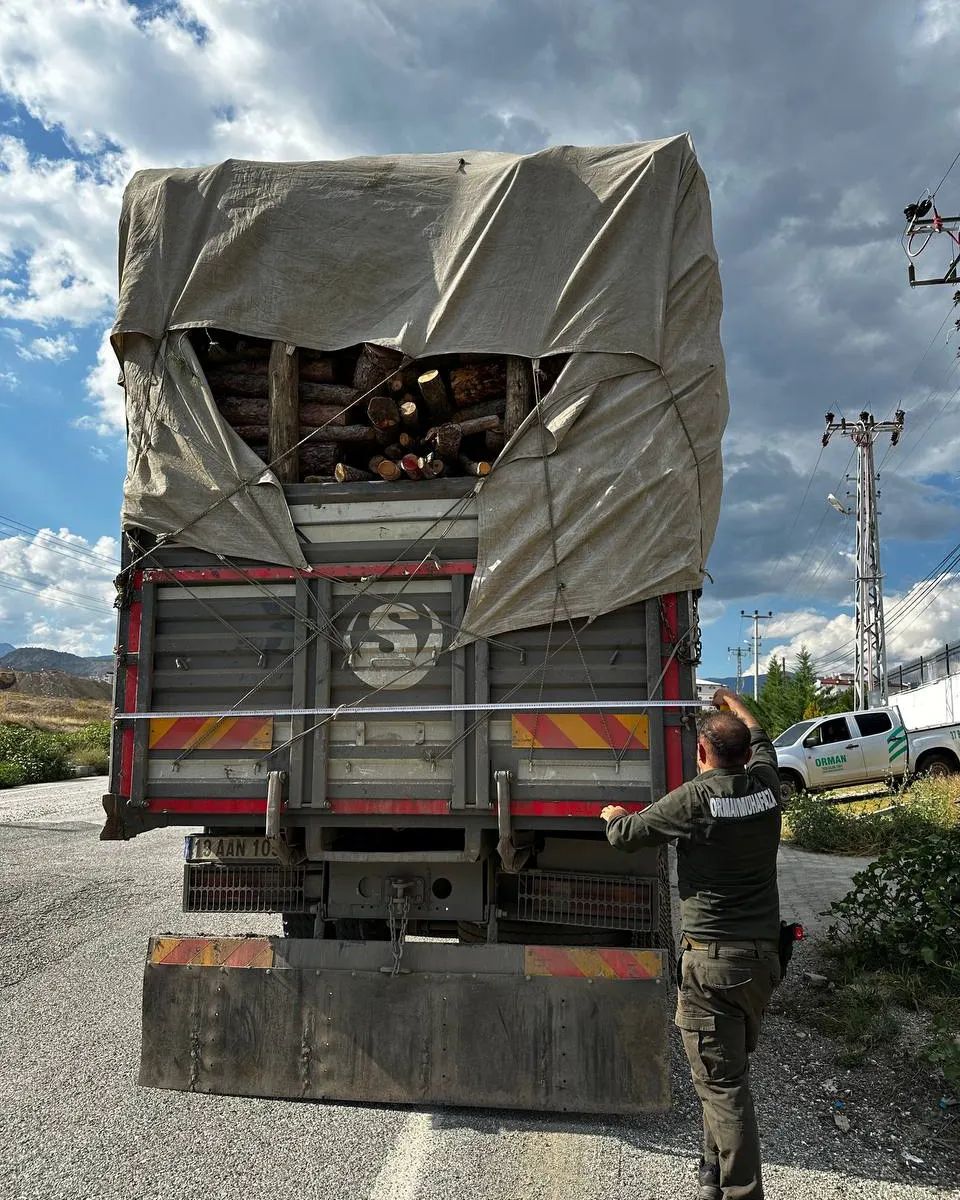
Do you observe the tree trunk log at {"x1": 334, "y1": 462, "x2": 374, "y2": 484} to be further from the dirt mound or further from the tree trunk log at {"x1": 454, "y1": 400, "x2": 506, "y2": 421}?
the dirt mound

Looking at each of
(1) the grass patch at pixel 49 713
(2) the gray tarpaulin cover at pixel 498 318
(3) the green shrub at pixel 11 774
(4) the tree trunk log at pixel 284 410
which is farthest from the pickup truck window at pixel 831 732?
(1) the grass patch at pixel 49 713

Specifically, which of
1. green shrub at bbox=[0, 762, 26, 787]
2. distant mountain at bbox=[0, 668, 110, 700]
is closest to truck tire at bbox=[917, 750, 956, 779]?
green shrub at bbox=[0, 762, 26, 787]

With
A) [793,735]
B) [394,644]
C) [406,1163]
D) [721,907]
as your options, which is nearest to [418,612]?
[394,644]

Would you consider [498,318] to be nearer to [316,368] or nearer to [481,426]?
[481,426]

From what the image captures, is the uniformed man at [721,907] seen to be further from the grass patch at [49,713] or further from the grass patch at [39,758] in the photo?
the grass patch at [49,713]

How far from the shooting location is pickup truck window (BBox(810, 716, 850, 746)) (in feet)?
56.6

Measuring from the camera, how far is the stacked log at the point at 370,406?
13.6ft

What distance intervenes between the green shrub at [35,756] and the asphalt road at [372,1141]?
60.5 ft

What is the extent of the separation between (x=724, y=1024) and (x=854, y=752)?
50.3ft

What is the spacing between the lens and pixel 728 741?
3395 mm

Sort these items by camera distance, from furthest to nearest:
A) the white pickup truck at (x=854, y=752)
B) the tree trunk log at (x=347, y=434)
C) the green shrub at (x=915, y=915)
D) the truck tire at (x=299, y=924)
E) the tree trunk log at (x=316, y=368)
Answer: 1. the white pickup truck at (x=854, y=752)
2. the green shrub at (x=915, y=915)
3. the truck tire at (x=299, y=924)
4. the tree trunk log at (x=316, y=368)
5. the tree trunk log at (x=347, y=434)

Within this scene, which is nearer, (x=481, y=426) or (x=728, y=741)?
(x=728, y=741)

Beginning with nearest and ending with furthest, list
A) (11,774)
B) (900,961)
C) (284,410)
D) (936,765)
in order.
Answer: (284,410)
(900,961)
(936,765)
(11,774)

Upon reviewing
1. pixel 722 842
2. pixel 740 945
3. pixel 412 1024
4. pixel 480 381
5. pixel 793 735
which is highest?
pixel 480 381
